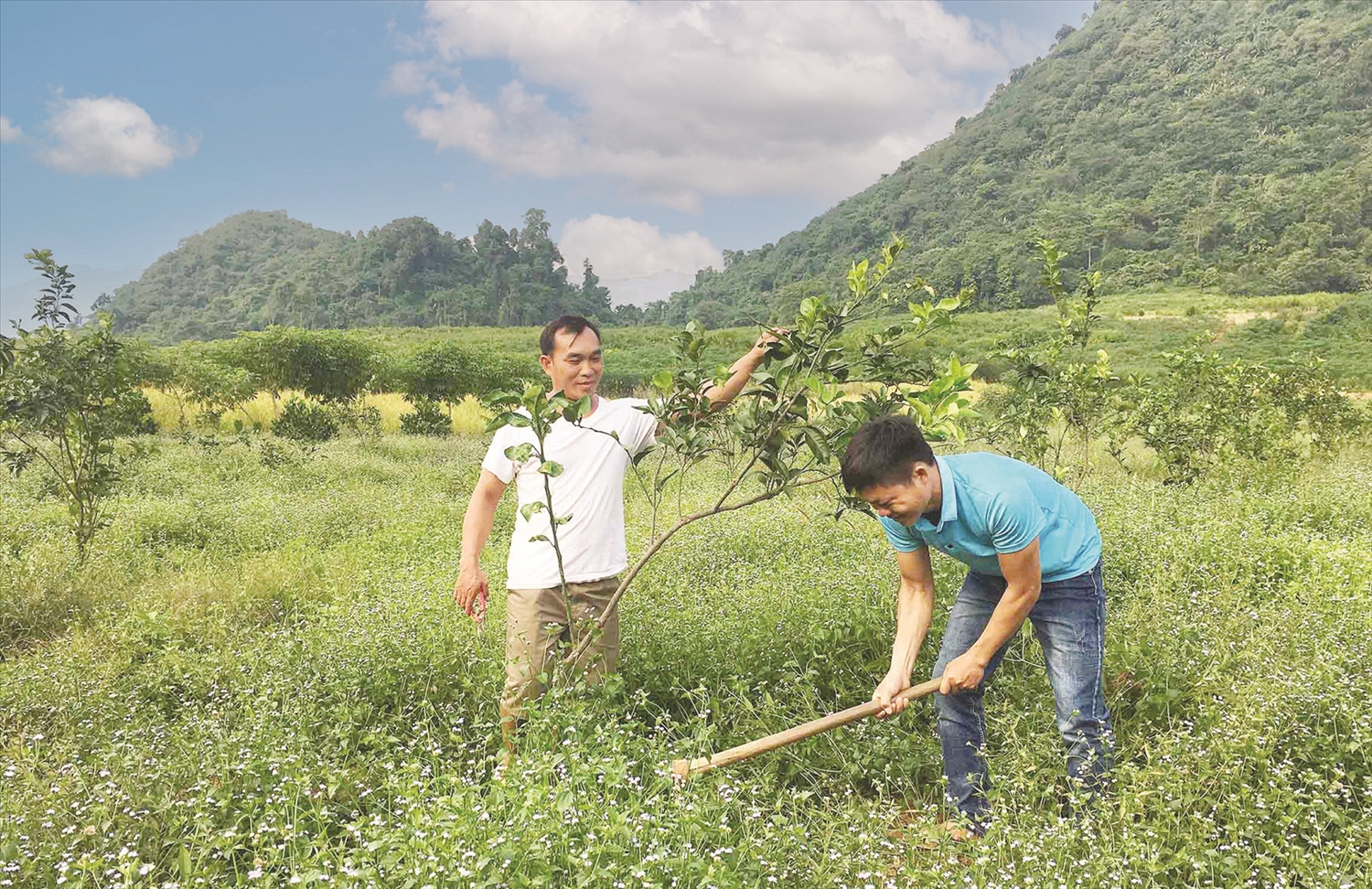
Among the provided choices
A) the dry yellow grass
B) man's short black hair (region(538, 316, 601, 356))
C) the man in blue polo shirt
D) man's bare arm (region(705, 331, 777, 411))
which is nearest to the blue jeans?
the man in blue polo shirt

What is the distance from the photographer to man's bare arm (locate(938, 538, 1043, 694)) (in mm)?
2754

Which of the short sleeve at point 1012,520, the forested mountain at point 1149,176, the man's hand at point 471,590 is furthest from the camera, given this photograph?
the forested mountain at point 1149,176

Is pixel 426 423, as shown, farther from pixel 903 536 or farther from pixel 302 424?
pixel 903 536

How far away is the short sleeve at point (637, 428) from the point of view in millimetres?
3352

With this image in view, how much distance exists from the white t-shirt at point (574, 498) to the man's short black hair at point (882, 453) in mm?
960

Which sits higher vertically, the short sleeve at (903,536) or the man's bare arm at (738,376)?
the man's bare arm at (738,376)

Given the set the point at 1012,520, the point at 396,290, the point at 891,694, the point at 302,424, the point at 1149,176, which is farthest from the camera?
the point at 1149,176

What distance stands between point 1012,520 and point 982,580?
0.53 m

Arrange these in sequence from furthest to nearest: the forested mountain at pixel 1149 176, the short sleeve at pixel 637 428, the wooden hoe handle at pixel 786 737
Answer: the forested mountain at pixel 1149 176
the short sleeve at pixel 637 428
the wooden hoe handle at pixel 786 737

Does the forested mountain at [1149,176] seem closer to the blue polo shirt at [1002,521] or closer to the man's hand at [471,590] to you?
the blue polo shirt at [1002,521]

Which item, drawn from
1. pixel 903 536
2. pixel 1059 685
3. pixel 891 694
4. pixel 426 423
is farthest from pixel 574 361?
pixel 426 423

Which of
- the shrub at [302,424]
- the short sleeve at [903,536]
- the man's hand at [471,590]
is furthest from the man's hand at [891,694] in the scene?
the shrub at [302,424]

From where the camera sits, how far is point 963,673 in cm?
293

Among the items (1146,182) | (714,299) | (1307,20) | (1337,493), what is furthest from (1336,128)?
(1337,493)
